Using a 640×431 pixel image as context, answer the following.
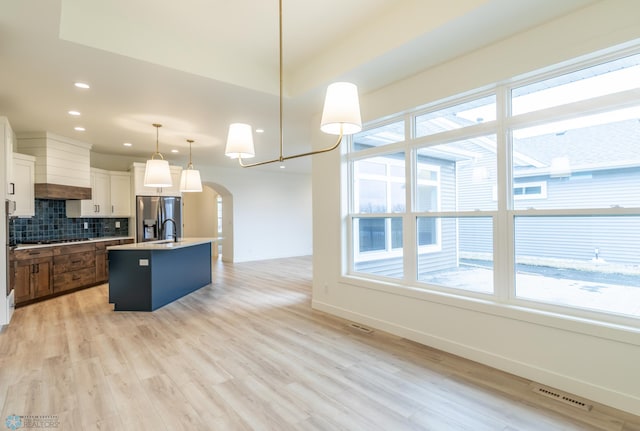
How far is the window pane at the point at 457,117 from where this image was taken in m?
2.97

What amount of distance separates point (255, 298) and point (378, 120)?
3.36 m

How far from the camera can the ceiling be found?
8.25ft

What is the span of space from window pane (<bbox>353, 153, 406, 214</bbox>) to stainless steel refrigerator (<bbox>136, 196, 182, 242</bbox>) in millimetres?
4561

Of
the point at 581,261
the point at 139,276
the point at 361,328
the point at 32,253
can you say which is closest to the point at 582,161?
the point at 581,261

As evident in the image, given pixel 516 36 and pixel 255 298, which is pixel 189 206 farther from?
pixel 516 36

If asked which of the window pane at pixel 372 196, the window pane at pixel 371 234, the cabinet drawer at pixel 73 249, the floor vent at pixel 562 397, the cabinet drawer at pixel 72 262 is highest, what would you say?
the window pane at pixel 372 196

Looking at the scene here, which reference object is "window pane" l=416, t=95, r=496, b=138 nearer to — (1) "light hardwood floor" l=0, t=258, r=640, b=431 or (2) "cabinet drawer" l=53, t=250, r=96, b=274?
(1) "light hardwood floor" l=0, t=258, r=640, b=431

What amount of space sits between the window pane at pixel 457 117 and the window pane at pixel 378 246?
1.04m

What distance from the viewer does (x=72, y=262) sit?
18.7 feet

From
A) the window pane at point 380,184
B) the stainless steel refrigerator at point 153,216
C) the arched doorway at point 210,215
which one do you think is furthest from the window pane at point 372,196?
the arched doorway at point 210,215

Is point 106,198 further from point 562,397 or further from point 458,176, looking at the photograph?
point 562,397

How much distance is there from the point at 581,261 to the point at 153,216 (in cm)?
737

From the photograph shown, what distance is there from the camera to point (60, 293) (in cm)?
548

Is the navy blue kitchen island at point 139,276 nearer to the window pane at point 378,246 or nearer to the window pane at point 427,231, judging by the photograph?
the window pane at point 378,246
